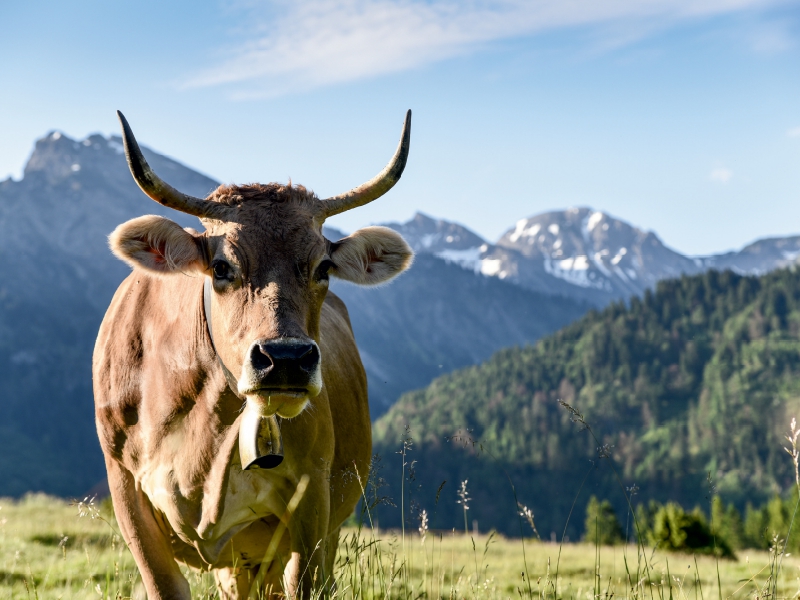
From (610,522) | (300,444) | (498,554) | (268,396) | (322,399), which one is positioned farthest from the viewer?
(610,522)

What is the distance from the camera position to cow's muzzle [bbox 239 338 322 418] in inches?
168

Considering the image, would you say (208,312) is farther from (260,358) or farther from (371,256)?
(371,256)

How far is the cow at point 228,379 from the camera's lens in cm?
472

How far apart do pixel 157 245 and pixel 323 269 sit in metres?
1.07

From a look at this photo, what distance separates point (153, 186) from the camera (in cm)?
501

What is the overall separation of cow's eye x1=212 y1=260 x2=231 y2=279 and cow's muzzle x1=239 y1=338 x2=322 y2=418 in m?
0.73

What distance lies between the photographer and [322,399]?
568cm

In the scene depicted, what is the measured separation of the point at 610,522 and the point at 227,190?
7089 cm

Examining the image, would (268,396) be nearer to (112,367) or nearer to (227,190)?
(227,190)

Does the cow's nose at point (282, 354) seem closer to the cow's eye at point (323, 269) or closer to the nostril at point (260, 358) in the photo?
the nostril at point (260, 358)

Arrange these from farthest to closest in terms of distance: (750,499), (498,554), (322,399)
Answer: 1. (750,499)
2. (498,554)
3. (322,399)

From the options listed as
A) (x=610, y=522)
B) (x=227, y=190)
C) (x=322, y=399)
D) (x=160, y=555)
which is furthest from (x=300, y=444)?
(x=610, y=522)

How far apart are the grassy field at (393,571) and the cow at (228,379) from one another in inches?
14.4

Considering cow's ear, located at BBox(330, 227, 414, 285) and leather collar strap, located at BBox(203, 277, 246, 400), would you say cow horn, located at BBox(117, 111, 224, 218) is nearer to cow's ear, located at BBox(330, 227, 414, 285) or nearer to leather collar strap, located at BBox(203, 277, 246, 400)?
leather collar strap, located at BBox(203, 277, 246, 400)
